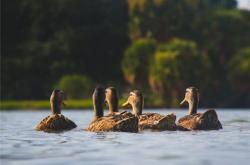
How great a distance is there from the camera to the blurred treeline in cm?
7969

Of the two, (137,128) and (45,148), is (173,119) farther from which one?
(45,148)

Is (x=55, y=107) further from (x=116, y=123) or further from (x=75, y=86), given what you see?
(x=75, y=86)

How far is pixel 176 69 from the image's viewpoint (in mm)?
78812

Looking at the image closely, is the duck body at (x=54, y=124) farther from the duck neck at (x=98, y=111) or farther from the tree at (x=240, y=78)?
the tree at (x=240, y=78)

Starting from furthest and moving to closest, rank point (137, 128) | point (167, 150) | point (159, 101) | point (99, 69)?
1. point (99, 69)
2. point (159, 101)
3. point (137, 128)
4. point (167, 150)

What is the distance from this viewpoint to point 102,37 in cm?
9306

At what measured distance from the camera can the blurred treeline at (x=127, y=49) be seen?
261 ft

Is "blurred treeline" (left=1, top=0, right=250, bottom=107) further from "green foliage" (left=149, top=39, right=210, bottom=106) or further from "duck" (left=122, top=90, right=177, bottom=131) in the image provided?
"duck" (left=122, top=90, right=177, bottom=131)

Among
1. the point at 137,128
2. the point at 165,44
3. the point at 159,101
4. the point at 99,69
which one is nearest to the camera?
the point at 137,128

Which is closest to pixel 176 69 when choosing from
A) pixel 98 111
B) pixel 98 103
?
pixel 98 103

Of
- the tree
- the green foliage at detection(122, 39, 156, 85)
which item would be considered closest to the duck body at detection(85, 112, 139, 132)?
the tree

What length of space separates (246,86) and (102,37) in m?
20.5

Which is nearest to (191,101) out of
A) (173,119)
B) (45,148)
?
(173,119)

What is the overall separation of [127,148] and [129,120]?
7.12 metres
